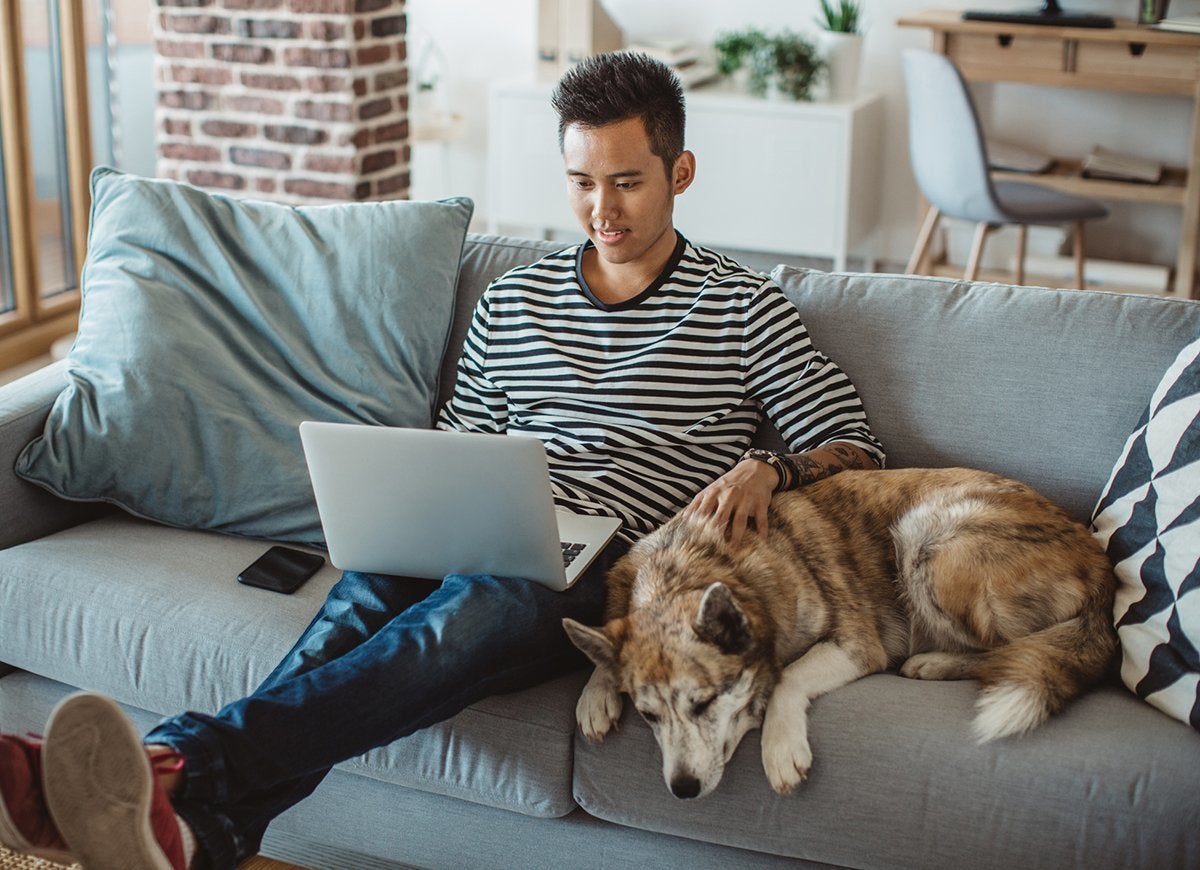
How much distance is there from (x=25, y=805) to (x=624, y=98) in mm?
1323

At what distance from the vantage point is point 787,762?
169cm

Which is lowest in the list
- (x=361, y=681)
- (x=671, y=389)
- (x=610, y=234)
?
(x=361, y=681)

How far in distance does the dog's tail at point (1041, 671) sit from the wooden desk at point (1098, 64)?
3090 millimetres

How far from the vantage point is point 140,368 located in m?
2.23

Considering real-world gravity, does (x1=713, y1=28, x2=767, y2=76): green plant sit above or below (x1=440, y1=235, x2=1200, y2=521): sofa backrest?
above

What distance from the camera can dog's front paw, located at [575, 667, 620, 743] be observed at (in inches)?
69.7

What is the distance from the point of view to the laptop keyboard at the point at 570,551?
191cm

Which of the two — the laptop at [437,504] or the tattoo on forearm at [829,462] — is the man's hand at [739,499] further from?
the laptop at [437,504]

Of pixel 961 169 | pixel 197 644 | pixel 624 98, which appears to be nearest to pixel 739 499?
pixel 624 98

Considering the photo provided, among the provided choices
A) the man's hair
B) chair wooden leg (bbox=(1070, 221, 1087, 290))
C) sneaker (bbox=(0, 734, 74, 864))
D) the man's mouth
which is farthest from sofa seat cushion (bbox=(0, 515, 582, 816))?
chair wooden leg (bbox=(1070, 221, 1087, 290))

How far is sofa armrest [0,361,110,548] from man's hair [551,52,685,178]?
0.99 metres

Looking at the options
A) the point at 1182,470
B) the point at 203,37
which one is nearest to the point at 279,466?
the point at 1182,470

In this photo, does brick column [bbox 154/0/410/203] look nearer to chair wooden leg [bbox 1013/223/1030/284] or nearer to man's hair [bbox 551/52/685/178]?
man's hair [bbox 551/52/685/178]

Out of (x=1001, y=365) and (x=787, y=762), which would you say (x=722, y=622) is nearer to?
(x=787, y=762)
